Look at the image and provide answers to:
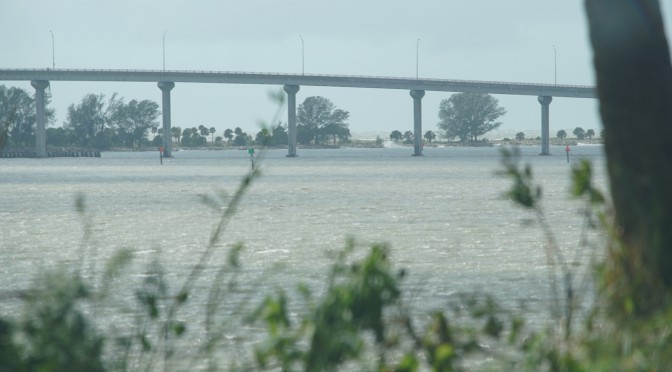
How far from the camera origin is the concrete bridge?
123 metres

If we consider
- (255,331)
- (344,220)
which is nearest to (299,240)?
(344,220)

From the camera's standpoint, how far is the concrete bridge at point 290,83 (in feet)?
405

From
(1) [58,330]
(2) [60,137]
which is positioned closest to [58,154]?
(2) [60,137]

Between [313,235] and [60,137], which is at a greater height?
[60,137]

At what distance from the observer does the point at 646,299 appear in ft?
17.6

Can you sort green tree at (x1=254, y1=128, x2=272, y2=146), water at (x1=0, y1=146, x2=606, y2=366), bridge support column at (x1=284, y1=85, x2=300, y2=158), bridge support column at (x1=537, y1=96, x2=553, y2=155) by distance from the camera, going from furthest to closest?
1. bridge support column at (x1=537, y1=96, x2=553, y2=155)
2. bridge support column at (x1=284, y1=85, x2=300, y2=158)
3. water at (x1=0, y1=146, x2=606, y2=366)
4. green tree at (x1=254, y1=128, x2=272, y2=146)

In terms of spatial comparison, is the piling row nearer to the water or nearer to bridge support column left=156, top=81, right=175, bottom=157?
bridge support column left=156, top=81, right=175, bottom=157

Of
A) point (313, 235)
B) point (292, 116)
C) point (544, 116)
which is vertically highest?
point (292, 116)

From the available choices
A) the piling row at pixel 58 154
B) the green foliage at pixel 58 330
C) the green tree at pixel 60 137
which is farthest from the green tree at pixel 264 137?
the green tree at pixel 60 137

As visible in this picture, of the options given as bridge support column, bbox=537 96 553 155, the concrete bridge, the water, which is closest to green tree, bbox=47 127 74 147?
the concrete bridge

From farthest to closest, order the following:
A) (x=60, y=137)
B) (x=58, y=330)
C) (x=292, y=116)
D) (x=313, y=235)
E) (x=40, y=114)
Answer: (x=60, y=137)
(x=292, y=116)
(x=40, y=114)
(x=313, y=235)
(x=58, y=330)

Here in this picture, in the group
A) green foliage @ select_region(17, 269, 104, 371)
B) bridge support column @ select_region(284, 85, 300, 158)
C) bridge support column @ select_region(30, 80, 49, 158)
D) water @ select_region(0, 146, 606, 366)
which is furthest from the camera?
bridge support column @ select_region(284, 85, 300, 158)

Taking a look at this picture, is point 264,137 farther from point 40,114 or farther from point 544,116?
point 544,116

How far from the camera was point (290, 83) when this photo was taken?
12619 centimetres
